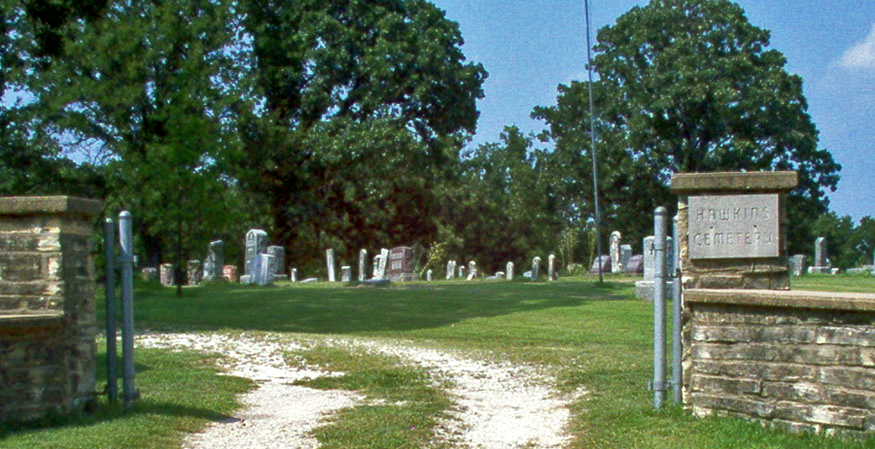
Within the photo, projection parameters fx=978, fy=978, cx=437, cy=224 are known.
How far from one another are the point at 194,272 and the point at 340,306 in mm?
18192

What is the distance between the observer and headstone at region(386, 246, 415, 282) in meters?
35.4

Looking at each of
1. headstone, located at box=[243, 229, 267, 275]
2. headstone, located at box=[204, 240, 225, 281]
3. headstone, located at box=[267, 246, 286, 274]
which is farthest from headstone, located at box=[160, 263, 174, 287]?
headstone, located at box=[243, 229, 267, 275]

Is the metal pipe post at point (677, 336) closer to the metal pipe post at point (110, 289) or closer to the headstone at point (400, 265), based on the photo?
the metal pipe post at point (110, 289)

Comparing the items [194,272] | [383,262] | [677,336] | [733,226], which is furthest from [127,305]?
[194,272]

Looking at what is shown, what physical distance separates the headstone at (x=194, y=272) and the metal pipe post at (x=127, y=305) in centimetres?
2868

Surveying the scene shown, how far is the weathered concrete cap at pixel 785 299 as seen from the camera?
6.43m

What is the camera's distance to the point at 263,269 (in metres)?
30.0

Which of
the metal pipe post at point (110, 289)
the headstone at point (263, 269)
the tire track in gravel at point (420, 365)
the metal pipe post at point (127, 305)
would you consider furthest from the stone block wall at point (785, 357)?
the headstone at point (263, 269)

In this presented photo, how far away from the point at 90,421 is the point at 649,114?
4015 cm

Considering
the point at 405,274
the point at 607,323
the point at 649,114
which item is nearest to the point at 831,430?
the point at 607,323

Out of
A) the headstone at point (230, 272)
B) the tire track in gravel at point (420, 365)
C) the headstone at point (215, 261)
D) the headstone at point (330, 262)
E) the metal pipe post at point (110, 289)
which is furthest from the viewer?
the headstone at point (330, 262)

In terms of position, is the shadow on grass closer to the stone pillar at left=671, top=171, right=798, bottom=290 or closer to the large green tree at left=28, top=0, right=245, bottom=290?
the large green tree at left=28, top=0, right=245, bottom=290

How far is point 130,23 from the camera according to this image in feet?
87.2

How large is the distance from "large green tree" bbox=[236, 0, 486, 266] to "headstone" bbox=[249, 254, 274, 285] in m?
6.29
